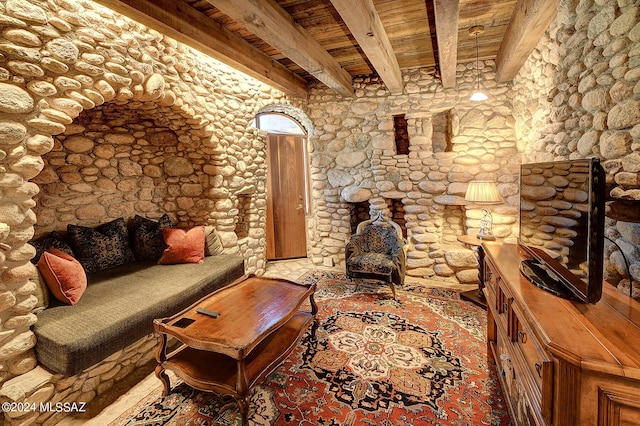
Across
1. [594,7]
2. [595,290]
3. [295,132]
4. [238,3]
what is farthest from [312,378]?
[295,132]

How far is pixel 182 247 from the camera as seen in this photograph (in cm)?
319

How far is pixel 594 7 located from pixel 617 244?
1.41m

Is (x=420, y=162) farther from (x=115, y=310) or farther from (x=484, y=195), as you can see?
(x=115, y=310)

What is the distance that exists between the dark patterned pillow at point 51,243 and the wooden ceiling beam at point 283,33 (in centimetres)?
247

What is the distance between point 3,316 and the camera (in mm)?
1708

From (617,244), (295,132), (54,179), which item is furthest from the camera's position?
(295,132)

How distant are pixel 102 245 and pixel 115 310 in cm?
120

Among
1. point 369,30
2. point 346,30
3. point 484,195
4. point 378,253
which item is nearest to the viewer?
point 369,30

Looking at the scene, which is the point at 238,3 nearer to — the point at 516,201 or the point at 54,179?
the point at 54,179

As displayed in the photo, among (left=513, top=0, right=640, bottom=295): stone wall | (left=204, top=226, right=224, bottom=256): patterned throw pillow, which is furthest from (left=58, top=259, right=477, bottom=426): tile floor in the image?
(left=513, top=0, right=640, bottom=295): stone wall

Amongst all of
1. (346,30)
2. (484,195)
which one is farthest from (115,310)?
(484,195)

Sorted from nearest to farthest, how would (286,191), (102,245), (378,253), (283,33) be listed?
(283,33) → (102,245) → (378,253) → (286,191)

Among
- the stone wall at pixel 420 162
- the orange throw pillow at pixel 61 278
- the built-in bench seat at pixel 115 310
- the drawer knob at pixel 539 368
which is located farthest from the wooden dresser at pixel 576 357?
the orange throw pillow at pixel 61 278

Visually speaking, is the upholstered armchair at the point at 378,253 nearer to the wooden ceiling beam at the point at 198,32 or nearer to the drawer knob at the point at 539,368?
the drawer knob at the point at 539,368
